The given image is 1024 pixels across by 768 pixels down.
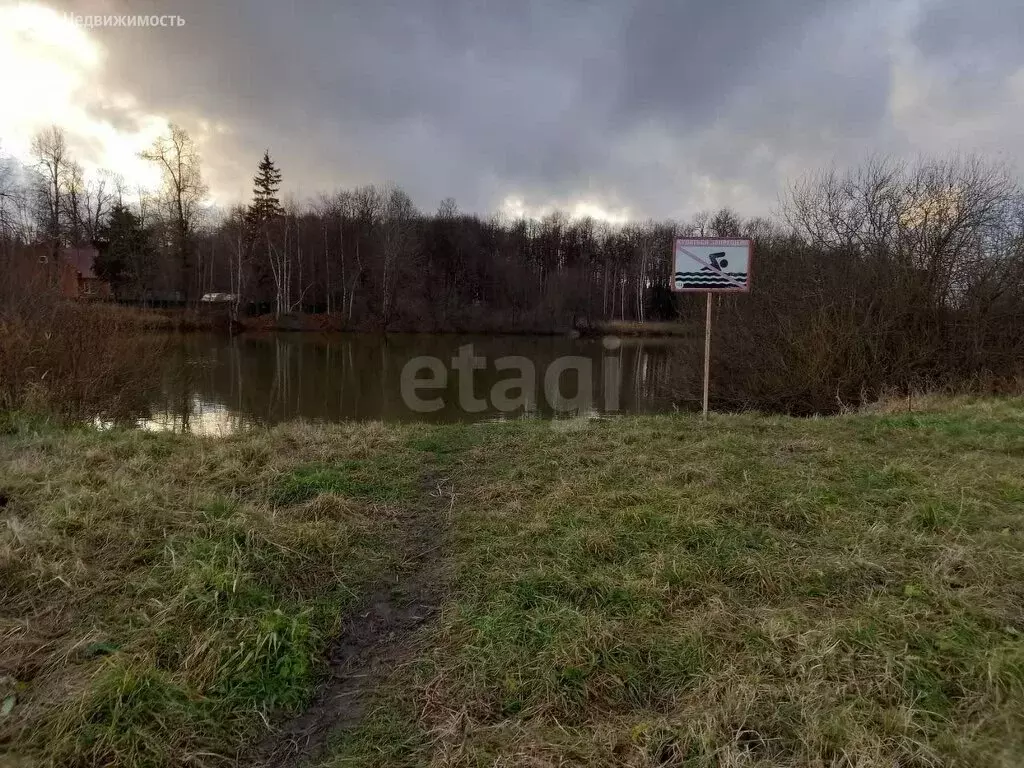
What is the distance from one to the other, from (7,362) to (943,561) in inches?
470

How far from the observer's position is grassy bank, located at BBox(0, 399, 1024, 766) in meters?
1.94

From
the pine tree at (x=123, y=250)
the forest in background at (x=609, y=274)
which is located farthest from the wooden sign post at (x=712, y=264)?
the pine tree at (x=123, y=250)

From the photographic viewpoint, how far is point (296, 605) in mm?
2828

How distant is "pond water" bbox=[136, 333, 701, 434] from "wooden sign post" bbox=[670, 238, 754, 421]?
198 inches

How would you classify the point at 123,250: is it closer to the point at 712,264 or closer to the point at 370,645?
the point at 712,264

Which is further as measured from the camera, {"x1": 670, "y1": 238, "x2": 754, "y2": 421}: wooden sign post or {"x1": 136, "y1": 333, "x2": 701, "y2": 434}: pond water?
{"x1": 136, "y1": 333, "x2": 701, "y2": 434}: pond water

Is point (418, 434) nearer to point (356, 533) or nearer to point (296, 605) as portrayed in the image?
point (356, 533)

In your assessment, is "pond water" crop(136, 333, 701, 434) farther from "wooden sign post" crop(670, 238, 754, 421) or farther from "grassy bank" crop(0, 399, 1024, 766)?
"grassy bank" crop(0, 399, 1024, 766)

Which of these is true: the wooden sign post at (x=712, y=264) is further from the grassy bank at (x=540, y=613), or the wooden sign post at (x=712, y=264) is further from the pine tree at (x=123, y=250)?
the pine tree at (x=123, y=250)

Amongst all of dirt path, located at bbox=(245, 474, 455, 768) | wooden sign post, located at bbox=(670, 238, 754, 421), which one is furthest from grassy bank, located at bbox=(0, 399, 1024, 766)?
wooden sign post, located at bbox=(670, 238, 754, 421)

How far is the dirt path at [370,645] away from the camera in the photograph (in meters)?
2.06

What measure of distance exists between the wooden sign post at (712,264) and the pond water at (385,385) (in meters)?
5.04

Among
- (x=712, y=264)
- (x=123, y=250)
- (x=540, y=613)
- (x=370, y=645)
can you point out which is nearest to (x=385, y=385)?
(x=712, y=264)

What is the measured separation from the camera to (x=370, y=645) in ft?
8.73
